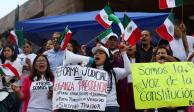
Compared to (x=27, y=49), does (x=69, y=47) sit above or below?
below

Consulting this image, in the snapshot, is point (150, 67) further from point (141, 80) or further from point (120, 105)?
point (120, 105)

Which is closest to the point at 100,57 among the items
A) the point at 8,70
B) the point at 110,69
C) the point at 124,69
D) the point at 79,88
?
the point at 110,69

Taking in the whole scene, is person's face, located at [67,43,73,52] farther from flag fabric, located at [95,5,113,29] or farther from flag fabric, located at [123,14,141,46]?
flag fabric, located at [95,5,113,29]

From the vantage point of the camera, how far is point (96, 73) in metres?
7.46

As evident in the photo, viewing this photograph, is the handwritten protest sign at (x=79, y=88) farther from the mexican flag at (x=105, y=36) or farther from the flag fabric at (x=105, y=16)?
the flag fabric at (x=105, y=16)

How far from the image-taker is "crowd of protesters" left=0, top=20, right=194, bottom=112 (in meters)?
7.51

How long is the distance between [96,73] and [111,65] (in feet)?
→ 0.99

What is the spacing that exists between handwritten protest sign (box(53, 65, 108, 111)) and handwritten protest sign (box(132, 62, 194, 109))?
1.57ft

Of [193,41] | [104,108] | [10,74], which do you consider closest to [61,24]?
[10,74]

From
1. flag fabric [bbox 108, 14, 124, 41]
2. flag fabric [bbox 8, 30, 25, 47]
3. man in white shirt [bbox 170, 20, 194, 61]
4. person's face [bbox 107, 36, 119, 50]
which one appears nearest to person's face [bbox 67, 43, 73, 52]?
person's face [bbox 107, 36, 119, 50]

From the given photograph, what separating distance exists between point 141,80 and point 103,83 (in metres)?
0.53

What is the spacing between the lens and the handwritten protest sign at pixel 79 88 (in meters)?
7.36

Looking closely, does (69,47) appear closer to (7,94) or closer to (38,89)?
(38,89)

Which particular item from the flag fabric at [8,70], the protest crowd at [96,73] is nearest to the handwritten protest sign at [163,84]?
the protest crowd at [96,73]
